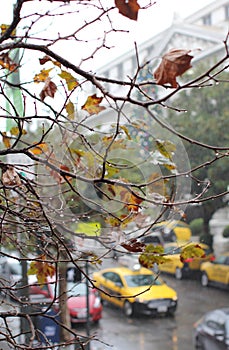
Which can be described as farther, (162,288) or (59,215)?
(162,288)

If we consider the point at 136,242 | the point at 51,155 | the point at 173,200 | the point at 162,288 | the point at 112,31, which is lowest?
the point at 162,288

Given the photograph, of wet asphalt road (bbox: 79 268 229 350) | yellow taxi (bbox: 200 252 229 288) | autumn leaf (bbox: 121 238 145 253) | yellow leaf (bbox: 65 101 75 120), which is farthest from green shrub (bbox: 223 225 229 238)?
yellow leaf (bbox: 65 101 75 120)

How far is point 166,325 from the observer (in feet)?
27.9

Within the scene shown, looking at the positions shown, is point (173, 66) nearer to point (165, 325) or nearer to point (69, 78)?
point (69, 78)

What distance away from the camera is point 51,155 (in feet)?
5.24

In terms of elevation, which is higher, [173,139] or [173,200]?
[173,139]

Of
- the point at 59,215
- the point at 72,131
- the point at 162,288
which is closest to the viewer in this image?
the point at 72,131

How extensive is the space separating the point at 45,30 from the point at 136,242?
66 cm

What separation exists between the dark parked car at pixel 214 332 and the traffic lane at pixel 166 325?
0.69 metres

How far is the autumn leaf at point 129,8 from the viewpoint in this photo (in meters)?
1.20

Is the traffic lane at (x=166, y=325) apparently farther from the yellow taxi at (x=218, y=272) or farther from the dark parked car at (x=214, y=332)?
the dark parked car at (x=214, y=332)

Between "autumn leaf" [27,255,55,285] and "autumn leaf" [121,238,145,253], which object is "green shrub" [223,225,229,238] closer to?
"autumn leaf" [27,255,55,285]

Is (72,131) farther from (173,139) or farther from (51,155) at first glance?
(173,139)

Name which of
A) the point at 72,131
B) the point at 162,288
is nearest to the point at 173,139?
the point at 72,131
